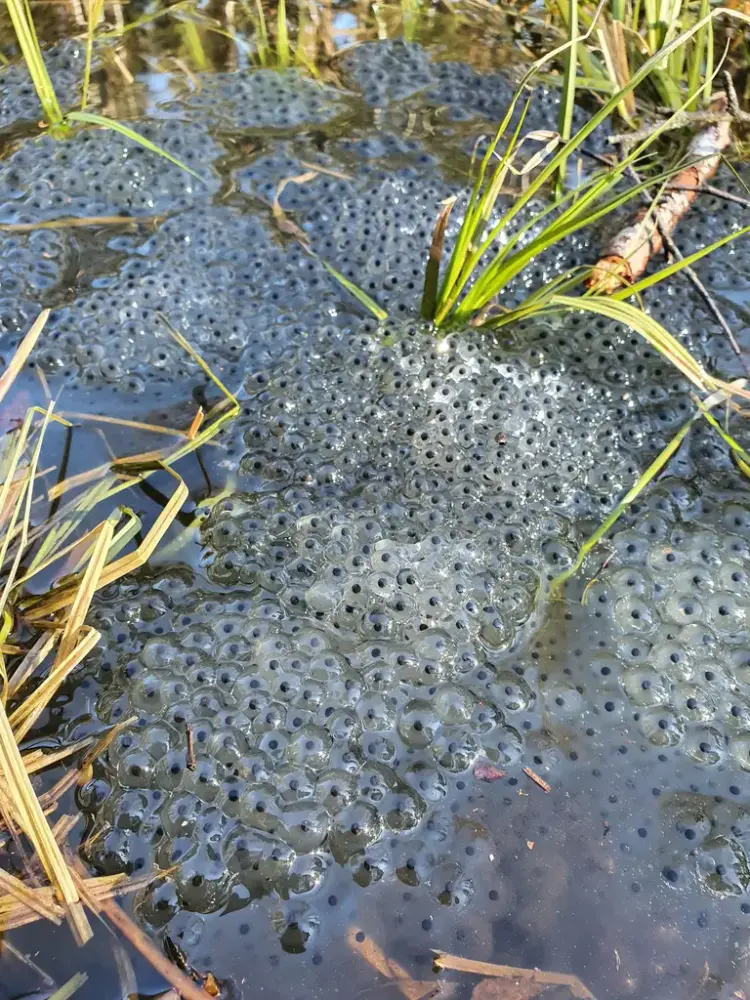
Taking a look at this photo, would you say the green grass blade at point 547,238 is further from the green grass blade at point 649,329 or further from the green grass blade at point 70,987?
the green grass blade at point 70,987

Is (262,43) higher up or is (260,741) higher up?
(262,43)

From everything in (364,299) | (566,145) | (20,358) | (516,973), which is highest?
(566,145)

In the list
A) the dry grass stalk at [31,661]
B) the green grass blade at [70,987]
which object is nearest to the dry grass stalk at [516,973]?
the green grass blade at [70,987]

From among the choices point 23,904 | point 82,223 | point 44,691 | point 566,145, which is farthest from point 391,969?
point 82,223

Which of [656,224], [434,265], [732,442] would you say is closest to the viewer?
[732,442]

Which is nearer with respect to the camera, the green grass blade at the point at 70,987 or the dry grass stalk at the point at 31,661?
the green grass blade at the point at 70,987

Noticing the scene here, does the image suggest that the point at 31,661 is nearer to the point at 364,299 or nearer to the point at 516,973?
the point at 516,973

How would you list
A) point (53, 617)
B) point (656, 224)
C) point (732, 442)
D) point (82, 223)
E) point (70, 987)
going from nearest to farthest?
point (70, 987) → point (53, 617) → point (732, 442) → point (656, 224) → point (82, 223)
